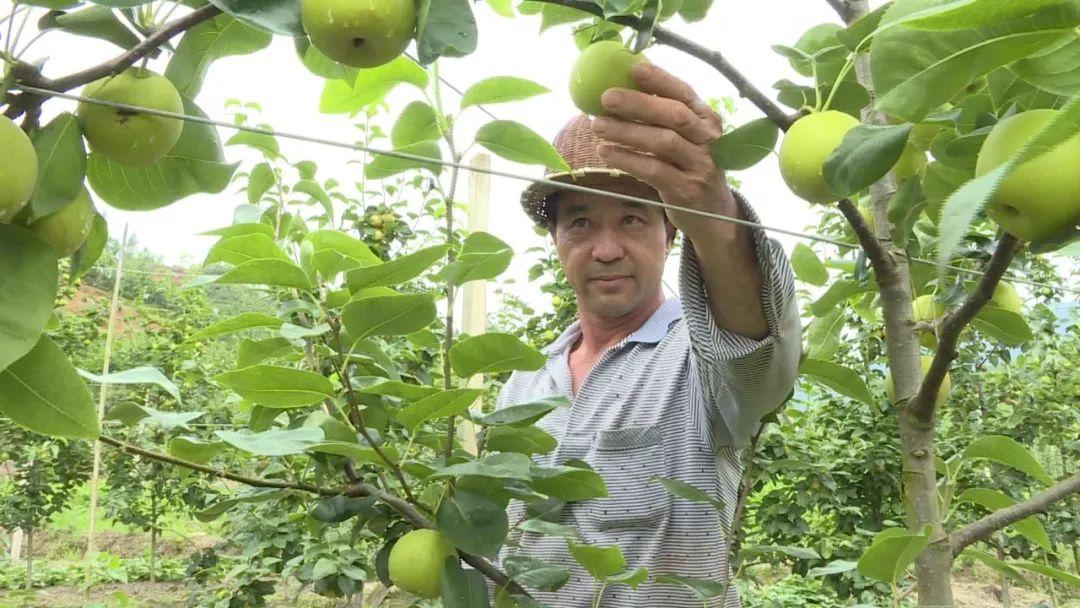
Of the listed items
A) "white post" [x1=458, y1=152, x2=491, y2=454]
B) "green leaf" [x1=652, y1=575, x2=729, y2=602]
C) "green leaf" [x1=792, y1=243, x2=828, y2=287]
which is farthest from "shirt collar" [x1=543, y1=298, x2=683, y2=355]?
"white post" [x1=458, y1=152, x2=491, y2=454]

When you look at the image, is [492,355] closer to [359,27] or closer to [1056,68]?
[359,27]

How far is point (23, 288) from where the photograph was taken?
1.91ft

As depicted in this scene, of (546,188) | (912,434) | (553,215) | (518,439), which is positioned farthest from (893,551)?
(553,215)

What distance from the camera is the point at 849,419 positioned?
344 centimetres

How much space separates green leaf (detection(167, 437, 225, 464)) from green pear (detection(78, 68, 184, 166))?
50 cm

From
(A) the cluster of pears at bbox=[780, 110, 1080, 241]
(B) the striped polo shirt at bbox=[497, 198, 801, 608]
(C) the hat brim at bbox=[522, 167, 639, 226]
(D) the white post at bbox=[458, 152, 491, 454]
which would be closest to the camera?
(A) the cluster of pears at bbox=[780, 110, 1080, 241]

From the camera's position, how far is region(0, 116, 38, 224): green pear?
0.55 metres

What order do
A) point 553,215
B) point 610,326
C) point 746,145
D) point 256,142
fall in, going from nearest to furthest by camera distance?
point 746,145 → point 256,142 → point 610,326 → point 553,215

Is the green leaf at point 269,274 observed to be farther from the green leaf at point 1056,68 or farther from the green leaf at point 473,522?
the green leaf at point 1056,68

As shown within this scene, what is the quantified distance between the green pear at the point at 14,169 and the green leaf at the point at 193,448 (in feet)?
1.76

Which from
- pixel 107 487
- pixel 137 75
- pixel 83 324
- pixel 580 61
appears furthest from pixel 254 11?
pixel 107 487

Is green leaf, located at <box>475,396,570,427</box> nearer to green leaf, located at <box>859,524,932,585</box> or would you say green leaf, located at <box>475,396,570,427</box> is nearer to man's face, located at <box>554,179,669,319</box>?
green leaf, located at <box>859,524,932,585</box>

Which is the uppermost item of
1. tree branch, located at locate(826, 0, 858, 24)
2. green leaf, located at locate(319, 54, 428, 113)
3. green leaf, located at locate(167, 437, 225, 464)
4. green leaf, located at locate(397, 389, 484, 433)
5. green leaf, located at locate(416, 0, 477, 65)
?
tree branch, located at locate(826, 0, 858, 24)

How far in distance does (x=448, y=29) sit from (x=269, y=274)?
18.2 inches
